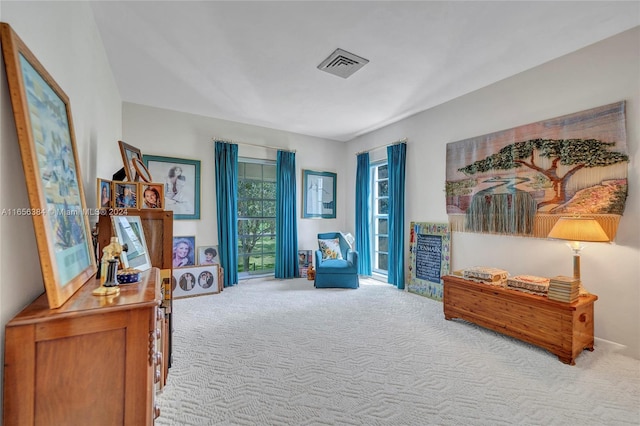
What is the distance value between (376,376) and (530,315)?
154cm

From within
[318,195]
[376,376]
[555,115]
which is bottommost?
[376,376]

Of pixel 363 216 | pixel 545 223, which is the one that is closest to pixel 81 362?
pixel 545 223

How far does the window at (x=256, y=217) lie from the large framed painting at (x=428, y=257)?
8.11 ft

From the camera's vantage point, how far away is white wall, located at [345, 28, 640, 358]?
93.6 inches

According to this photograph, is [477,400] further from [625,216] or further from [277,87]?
[277,87]

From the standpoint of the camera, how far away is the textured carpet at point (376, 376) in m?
1.67

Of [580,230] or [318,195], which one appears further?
[318,195]

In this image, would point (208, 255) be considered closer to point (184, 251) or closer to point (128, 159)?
point (184, 251)

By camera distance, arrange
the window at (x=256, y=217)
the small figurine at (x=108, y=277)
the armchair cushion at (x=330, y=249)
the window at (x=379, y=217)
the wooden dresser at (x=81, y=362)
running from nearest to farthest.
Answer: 1. the wooden dresser at (x=81, y=362)
2. the small figurine at (x=108, y=277)
3. the armchair cushion at (x=330, y=249)
4. the window at (x=256, y=217)
5. the window at (x=379, y=217)

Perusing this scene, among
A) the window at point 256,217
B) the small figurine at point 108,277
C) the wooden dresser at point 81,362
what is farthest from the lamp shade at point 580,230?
the window at point 256,217

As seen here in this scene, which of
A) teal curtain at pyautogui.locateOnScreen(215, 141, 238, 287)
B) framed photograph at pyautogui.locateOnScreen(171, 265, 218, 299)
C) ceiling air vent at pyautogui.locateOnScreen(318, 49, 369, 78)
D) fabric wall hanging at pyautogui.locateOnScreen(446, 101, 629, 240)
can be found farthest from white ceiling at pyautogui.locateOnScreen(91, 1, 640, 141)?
framed photograph at pyautogui.locateOnScreen(171, 265, 218, 299)

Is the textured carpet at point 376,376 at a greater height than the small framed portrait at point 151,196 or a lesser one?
lesser

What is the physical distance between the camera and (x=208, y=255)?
446 centimetres

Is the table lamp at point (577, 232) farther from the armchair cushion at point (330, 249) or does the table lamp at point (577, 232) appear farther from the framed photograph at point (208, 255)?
the framed photograph at point (208, 255)
